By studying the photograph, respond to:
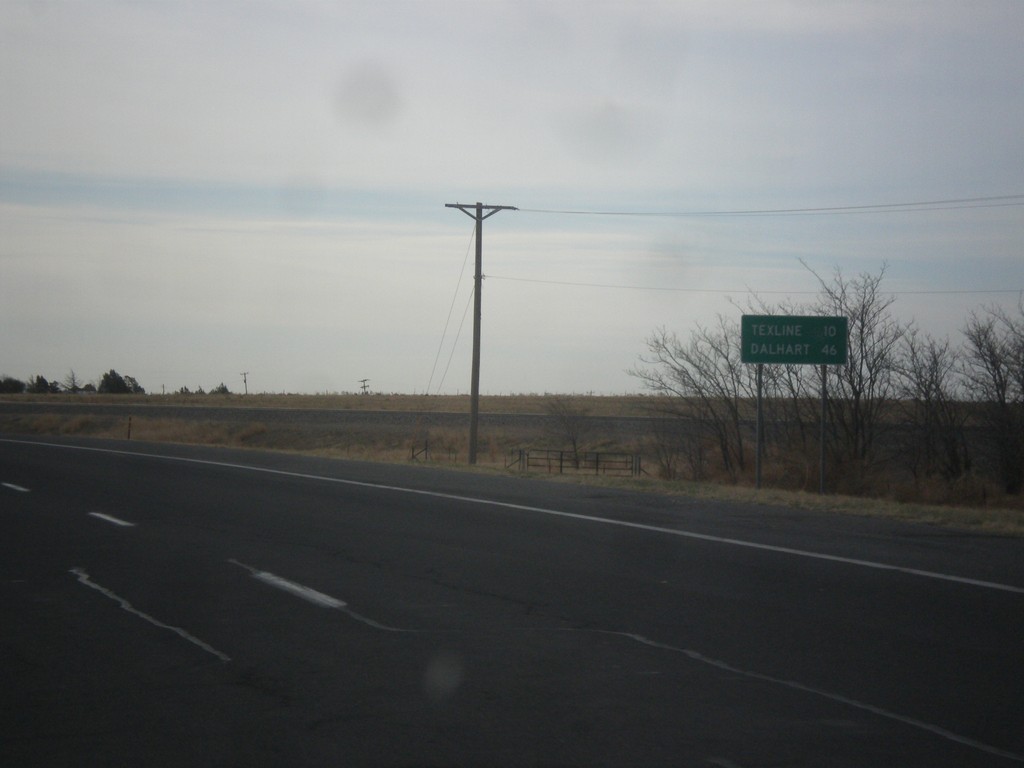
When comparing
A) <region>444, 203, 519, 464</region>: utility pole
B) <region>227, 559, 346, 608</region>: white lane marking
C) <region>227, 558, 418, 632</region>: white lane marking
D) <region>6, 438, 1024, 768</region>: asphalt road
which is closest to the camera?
<region>6, 438, 1024, 768</region>: asphalt road

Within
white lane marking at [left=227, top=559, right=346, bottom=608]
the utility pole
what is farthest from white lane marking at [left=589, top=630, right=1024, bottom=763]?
the utility pole

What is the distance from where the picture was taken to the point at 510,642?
27.3 feet

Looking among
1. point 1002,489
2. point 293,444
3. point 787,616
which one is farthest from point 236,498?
point 293,444

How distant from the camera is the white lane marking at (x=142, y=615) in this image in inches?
318

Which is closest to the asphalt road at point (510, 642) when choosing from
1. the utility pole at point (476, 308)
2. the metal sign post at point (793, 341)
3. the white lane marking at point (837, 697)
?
the white lane marking at point (837, 697)

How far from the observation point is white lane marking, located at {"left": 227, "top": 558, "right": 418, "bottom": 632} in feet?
29.7

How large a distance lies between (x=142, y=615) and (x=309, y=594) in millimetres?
1582

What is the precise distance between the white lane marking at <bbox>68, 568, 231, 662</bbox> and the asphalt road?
0.04 m

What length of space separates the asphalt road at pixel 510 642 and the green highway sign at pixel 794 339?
721 centimetres

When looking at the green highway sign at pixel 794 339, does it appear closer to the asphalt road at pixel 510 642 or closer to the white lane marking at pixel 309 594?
the asphalt road at pixel 510 642

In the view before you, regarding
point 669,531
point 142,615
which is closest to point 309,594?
point 142,615

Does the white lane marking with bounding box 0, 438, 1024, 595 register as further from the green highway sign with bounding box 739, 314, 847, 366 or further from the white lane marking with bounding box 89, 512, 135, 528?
the green highway sign with bounding box 739, 314, 847, 366

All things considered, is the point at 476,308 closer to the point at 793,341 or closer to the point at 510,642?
the point at 793,341

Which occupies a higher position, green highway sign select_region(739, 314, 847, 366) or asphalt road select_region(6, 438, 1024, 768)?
green highway sign select_region(739, 314, 847, 366)
